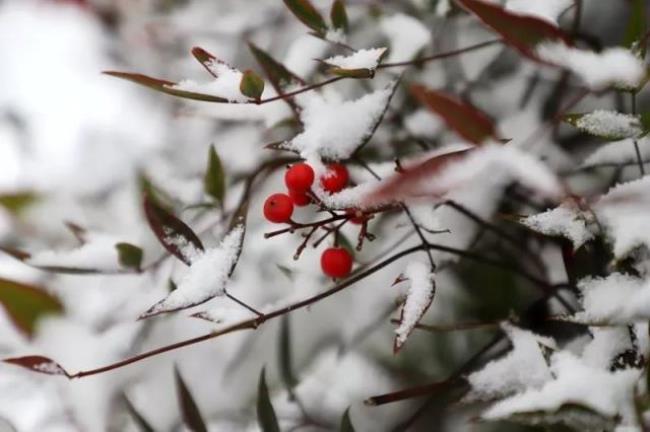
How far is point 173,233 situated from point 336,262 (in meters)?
0.09

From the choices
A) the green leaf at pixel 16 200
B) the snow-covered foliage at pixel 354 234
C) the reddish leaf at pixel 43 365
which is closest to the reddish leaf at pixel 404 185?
the snow-covered foliage at pixel 354 234

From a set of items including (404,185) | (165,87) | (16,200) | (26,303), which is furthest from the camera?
(16,200)

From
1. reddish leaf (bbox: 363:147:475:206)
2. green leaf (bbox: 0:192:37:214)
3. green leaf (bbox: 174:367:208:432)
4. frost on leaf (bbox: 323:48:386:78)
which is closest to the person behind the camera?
reddish leaf (bbox: 363:147:475:206)

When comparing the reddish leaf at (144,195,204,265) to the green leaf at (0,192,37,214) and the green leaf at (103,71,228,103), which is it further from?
the green leaf at (0,192,37,214)

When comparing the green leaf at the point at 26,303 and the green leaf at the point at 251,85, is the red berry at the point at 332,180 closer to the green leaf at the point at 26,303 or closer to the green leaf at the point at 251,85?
the green leaf at the point at 251,85

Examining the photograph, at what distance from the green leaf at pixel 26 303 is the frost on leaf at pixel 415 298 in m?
0.23

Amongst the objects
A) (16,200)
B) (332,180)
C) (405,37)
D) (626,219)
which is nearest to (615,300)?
(626,219)

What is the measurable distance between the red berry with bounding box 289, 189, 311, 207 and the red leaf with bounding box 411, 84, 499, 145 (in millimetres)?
116

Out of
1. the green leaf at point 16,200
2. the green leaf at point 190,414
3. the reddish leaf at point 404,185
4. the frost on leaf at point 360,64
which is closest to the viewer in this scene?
the reddish leaf at point 404,185

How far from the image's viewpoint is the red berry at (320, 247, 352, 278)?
0.40m

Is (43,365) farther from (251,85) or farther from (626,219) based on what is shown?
(626,219)

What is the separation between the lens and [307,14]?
40 centimetres

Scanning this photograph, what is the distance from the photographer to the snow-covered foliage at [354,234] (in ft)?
1.04

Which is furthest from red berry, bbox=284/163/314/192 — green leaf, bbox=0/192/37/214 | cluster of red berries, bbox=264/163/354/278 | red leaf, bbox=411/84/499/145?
green leaf, bbox=0/192/37/214
